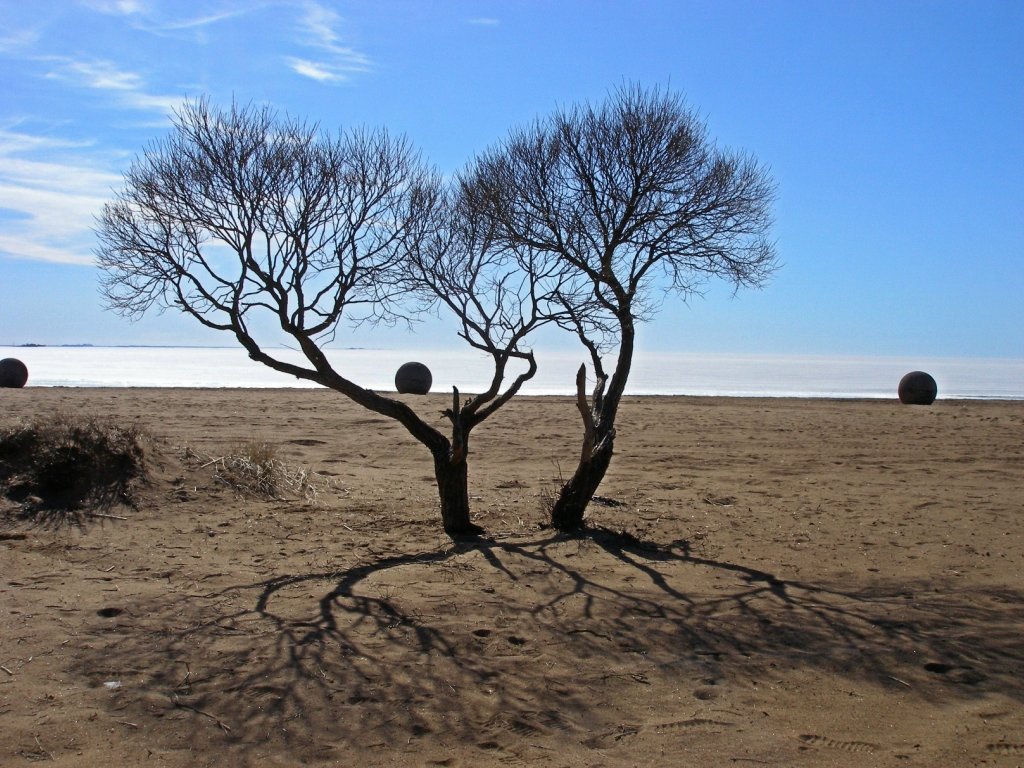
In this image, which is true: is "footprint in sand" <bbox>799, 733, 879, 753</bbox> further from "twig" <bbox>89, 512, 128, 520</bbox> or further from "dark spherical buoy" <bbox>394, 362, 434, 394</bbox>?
"dark spherical buoy" <bbox>394, 362, 434, 394</bbox>

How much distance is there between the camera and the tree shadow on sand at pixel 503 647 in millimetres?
5086

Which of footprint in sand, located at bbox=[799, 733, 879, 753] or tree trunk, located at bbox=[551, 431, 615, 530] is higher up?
tree trunk, located at bbox=[551, 431, 615, 530]

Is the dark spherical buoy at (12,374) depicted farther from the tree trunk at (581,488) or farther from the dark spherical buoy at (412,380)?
the tree trunk at (581,488)

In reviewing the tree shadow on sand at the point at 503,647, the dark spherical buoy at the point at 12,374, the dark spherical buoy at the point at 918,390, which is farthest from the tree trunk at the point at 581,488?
the dark spherical buoy at the point at 12,374

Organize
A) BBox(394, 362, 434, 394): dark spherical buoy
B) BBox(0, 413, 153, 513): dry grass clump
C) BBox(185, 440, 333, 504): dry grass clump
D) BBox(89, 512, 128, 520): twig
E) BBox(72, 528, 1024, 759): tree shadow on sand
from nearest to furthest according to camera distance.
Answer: BBox(72, 528, 1024, 759): tree shadow on sand < BBox(89, 512, 128, 520): twig < BBox(0, 413, 153, 513): dry grass clump < BBox(185, 440, 333, 504): dry grass clump < BBox(394, 362, 434, 394): dark spherical buoy

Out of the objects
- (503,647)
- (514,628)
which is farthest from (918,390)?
(503,647)

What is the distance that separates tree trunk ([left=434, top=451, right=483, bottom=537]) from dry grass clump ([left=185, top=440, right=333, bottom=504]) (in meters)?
2.25

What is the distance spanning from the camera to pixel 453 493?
31.0ft

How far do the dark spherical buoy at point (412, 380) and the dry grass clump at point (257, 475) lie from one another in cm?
1933

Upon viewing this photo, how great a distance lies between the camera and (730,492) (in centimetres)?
1255

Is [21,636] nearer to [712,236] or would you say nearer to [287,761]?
[287,761]

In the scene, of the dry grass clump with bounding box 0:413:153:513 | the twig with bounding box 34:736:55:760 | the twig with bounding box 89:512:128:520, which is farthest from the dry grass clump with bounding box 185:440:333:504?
the twig with bounding box 34:736:55:760

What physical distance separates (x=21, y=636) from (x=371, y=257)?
4.84 metres

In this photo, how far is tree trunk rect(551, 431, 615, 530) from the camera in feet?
30.9
